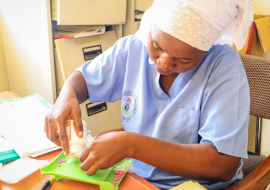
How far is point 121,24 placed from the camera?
158 centimetres

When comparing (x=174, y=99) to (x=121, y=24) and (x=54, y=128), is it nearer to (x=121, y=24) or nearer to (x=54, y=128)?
(x=54, y=128)

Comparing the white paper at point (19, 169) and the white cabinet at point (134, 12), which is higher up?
the white cabinet at point (134, 12)

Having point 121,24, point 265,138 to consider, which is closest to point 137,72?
point 121,24

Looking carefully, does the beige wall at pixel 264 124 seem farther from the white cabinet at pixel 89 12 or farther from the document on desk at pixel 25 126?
the document on desk at pixel 25 126

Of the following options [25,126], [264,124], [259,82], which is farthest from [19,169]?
[264,124]

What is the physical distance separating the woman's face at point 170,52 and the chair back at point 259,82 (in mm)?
331

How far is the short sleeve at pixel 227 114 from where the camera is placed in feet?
2.07

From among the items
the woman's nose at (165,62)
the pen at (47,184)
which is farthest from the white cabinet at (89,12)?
the pen at (47,184)

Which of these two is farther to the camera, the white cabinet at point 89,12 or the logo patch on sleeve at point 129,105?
the white cabinet at point 89,12

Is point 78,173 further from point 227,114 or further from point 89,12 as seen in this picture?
point 89,12

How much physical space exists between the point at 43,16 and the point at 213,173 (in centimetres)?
110

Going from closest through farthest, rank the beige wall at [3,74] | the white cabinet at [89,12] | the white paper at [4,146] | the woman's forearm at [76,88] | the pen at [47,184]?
1. the pen at [47,184]
2. the white paper at [4,146]
3. the woman's forearm at [76,88]
4. the white cabinet at [89,12]
5. the beige wall at [3,74]

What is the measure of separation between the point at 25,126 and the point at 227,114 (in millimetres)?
644

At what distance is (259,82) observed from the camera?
0.89 metres
